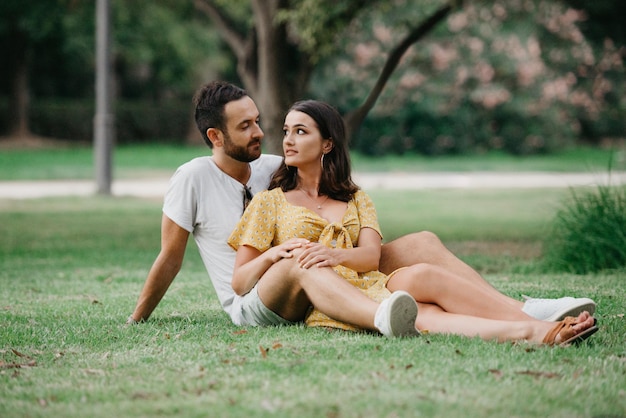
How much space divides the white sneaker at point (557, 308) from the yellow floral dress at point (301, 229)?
0.74m

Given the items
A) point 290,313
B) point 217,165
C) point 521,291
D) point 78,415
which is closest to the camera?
point 78,415

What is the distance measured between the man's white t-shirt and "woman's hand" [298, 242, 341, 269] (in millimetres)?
784

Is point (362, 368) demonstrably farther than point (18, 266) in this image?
No

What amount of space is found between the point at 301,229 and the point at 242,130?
706 mm

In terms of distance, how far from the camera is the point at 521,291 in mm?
6980

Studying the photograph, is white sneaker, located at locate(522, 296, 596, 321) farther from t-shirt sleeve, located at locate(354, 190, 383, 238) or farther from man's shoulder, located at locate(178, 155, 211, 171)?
man's shoulder, located at locate(178, 155, 211, 171)

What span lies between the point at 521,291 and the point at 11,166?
20320 millimetres

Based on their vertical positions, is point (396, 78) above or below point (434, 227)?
above

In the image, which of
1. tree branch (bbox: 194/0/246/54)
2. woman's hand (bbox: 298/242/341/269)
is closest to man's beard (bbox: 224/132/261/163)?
woman's hand (bbox: 298/242/341/269)

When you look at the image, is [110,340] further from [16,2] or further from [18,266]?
[16,2]

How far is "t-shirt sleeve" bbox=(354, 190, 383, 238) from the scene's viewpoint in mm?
5281

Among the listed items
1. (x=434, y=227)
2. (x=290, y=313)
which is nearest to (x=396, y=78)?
(x=434, y=227)

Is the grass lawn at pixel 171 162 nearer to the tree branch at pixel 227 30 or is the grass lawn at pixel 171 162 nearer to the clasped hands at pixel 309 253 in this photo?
the tree branch at pixel 227 30

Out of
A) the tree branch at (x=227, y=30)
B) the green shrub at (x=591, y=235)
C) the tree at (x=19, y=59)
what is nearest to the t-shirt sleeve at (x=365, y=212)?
the green shrub at (x=591, y=235)
